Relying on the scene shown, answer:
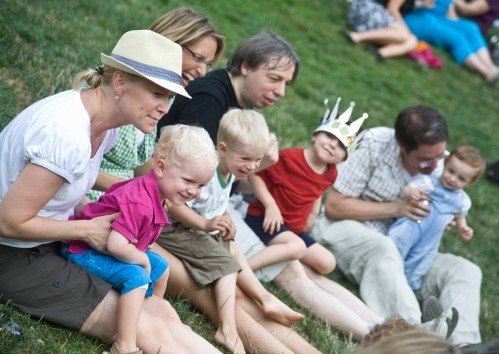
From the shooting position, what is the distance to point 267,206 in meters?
4.59

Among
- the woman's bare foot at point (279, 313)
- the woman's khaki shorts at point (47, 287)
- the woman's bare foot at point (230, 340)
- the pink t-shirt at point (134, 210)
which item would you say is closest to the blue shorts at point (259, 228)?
the woman's bare foot at point (279, 313)

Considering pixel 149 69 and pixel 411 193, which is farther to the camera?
pixel 411 193

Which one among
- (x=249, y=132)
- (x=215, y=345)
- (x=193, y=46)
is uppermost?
(x=193, y=46)

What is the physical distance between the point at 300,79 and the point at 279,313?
201 inches

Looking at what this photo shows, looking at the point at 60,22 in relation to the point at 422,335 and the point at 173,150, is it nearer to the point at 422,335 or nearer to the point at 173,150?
the point at 173,150

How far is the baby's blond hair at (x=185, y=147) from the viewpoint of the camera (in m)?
3.30

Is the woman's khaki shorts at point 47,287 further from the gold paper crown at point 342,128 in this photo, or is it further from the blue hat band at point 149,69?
the gold paper crown at point 342,128

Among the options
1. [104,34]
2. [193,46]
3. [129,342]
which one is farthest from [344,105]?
[129,342]

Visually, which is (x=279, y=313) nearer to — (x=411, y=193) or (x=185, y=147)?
(x=185, y=147)

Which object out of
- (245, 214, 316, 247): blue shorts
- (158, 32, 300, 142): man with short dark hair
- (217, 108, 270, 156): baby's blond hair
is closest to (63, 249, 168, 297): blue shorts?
(217, 108, 270, 156): baby's blond hair

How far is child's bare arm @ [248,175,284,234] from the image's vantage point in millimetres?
4551

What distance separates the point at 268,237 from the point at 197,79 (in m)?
1.10

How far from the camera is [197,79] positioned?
4484 millimetres

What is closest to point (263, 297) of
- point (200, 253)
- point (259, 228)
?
point (200, 253)
